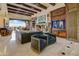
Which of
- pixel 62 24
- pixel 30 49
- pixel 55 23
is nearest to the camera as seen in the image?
pixel 30 49

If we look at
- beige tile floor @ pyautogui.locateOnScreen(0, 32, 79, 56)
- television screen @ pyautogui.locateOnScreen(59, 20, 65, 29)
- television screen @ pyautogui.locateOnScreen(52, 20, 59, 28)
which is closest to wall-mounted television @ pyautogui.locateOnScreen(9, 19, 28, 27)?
beige tile floor @ pyautogui.locateOnScreen(0, 32, 79, 56)

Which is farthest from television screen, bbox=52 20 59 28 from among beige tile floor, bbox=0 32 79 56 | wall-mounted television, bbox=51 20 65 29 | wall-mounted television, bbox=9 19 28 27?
wall-mounted television, bbox=9 19 28 27

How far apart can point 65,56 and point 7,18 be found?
153cm

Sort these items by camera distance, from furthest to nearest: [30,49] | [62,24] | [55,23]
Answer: [55,23] < [62,24] < [30,49]

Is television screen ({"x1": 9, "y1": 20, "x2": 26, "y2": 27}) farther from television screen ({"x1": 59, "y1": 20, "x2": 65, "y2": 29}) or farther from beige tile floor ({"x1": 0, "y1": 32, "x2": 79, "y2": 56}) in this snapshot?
television screen ({"x1": 59, "y1": 20, "x2": 65, "y2": 29})

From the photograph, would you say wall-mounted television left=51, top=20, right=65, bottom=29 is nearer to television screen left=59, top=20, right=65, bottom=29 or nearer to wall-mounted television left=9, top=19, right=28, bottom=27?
television screen left=59, top=20, right=65, bottom=29

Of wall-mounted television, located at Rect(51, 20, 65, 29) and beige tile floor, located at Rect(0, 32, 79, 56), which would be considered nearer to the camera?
beige tile floor, located at Rect(0, 32, 79, 56)

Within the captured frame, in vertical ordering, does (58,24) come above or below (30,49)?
above

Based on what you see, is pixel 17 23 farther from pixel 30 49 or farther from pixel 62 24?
pixel 62 24

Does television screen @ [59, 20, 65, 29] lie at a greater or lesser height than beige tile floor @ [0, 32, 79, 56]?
greater

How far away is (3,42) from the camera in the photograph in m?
2.08

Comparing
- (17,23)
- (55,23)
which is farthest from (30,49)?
(55,23)

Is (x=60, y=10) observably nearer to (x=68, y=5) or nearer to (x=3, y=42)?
(x=68, y=5)

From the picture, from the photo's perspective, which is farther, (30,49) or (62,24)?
(62,24)
